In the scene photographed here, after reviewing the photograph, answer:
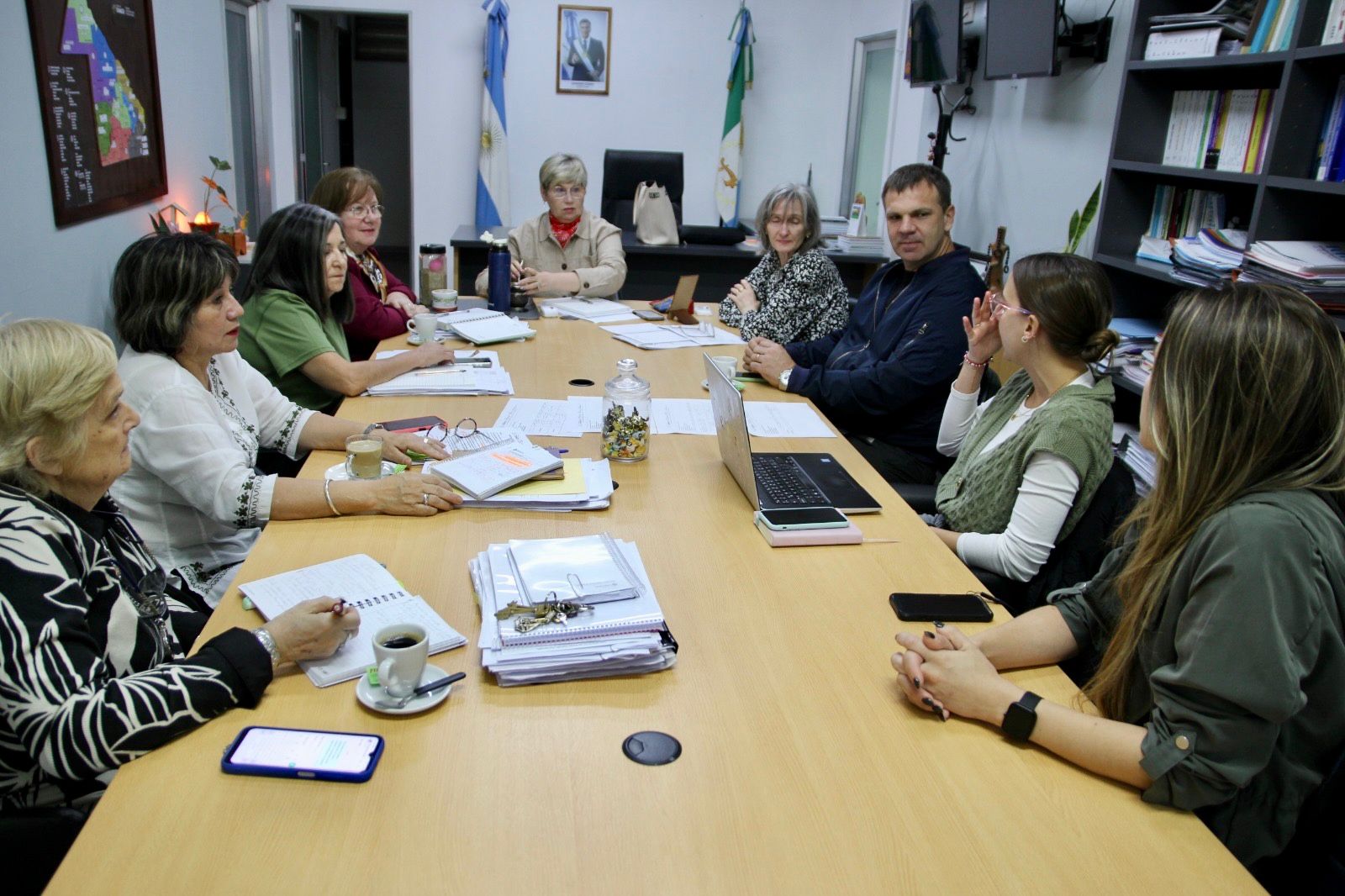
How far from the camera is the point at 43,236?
300 centimetres

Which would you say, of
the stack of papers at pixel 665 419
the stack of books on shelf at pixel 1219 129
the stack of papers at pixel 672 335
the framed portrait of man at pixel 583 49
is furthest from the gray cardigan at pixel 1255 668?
the framed portrait of man at pixel 583 49

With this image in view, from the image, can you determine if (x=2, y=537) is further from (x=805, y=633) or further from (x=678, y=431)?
(x=678, y=431)

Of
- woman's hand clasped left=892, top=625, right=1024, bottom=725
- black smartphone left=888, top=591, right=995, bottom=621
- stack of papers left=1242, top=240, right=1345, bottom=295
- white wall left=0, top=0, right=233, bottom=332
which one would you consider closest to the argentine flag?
white wall left=0, top=0, right=233, bottom=332

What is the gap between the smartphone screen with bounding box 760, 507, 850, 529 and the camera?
1.78m

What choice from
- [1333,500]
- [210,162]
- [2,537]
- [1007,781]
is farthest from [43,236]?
[1333,500]

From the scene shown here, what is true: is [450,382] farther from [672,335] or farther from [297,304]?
[672,335]

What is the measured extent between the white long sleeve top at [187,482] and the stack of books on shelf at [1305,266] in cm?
243

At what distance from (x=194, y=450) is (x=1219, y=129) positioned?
307 centimetres

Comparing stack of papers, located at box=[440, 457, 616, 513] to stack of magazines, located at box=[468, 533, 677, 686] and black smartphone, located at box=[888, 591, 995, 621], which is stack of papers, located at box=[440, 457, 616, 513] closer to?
stack of magazines, located at box=[468, 533, 677, 686]

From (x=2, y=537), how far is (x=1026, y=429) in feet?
5.48

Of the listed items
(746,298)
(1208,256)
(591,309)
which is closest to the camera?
(1208,256)

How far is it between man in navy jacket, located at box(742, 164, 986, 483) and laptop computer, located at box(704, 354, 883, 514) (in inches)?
22.1

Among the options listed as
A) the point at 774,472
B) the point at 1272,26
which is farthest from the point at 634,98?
the point at 774,472

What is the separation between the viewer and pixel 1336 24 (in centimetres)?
245
